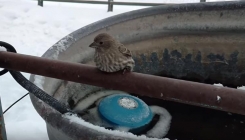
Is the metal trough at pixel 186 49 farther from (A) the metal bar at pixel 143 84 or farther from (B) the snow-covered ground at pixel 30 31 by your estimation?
(A) the metal bar at pixel 143 84

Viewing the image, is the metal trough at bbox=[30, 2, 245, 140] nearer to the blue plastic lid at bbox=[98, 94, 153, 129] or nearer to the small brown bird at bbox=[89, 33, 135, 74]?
the blue plastic lid at bbox=[98, 94, 153, 129]

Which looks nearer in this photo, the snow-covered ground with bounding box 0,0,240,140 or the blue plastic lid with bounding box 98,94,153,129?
the blue plastic lid with bounding box 98,94,153,129

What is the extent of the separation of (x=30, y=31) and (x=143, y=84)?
299 centimetres

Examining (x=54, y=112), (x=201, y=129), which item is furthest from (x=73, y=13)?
(x=54, y=112)

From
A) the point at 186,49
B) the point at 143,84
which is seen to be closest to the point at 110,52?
the point at 143,84

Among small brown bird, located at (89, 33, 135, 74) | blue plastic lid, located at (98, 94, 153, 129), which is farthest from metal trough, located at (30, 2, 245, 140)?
small brown bird, located at (89, 33, 135, 74)

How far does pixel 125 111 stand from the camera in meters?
2.00

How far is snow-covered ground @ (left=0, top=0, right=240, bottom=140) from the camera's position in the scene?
2.25m

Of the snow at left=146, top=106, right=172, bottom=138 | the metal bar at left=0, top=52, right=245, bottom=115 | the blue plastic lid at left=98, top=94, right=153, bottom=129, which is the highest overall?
the metal bar at left=0, top=52, right=245, bottom=115

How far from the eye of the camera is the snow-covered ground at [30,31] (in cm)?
225

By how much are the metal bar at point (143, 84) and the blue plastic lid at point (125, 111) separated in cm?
76

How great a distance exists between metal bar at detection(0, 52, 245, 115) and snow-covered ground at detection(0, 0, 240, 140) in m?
0.90

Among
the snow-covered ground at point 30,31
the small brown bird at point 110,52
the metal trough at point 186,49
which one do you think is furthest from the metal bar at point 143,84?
the snow-covered ground at point 30,31

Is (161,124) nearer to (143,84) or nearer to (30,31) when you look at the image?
(143,84)
